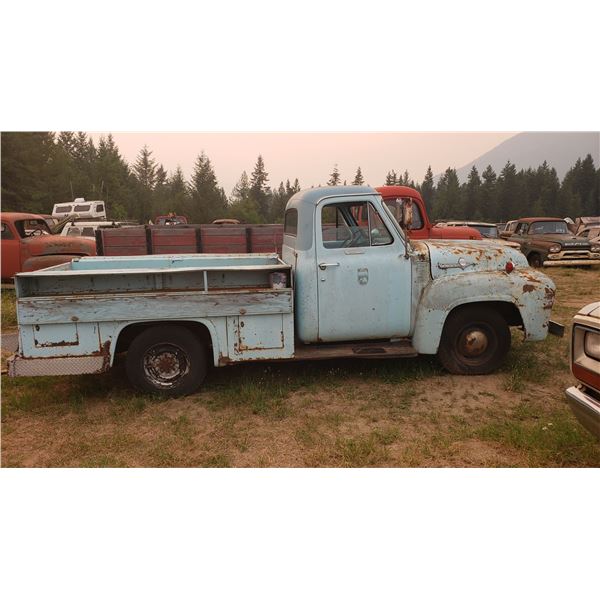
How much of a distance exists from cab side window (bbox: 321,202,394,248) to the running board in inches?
41.5

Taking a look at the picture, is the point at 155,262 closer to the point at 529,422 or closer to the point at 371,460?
the point at 371,460

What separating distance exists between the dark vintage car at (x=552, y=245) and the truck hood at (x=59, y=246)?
41.8 ft

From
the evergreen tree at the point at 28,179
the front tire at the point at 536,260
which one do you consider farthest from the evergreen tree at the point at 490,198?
the evergreen tree at the point at 28,179

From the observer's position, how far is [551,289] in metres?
5.05

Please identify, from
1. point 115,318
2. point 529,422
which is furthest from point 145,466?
point 529,422

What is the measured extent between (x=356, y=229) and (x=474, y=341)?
177cm

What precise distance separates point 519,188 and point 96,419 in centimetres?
6001

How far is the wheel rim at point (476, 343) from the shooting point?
16.6 ft

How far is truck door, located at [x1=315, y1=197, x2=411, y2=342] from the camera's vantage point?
4770 mm

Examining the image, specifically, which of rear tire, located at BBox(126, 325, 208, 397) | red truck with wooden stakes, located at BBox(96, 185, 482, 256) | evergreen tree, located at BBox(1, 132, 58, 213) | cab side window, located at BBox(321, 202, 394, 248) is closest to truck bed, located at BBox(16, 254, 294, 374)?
rear tire, located at BBox(126, 325, 208, 397)

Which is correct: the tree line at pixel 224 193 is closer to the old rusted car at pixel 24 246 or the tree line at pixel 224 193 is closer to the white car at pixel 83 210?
the white car at pixel 83 210

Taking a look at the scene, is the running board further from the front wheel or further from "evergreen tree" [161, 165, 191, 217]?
"evergreen tree" [161, 165, 191, 217]

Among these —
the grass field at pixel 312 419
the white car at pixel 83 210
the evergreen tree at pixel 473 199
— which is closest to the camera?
the grass field at pixel 312 419

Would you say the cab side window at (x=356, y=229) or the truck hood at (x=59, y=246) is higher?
the cab side window at (x=356, y=229)
